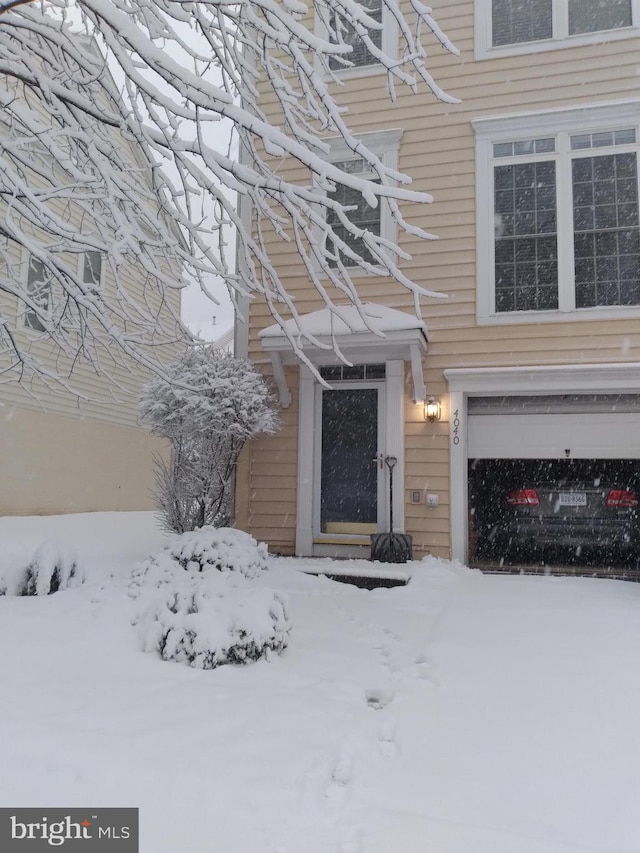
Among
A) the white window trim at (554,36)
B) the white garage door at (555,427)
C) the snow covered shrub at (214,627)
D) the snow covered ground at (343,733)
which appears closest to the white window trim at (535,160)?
the white window trim at (554,36)

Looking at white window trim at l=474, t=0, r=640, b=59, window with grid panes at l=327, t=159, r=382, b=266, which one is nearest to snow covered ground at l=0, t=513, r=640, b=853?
window with grid panes at l=327, t=159, r=382, b=266

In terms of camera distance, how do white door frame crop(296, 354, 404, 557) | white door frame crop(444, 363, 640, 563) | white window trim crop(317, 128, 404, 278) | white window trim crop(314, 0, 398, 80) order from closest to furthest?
white door frame crop(444, 363, 640, 563) < white door frame crop(296, 354, 404, 557) < white window trim crop(317, 128, 404, 278) < white window trim crop(314, 0, 398, 80)

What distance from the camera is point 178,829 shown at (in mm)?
1926

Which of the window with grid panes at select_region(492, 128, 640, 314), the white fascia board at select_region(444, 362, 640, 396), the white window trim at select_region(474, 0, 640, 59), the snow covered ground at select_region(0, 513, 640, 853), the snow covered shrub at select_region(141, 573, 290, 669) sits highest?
the white window trim at select_region(474, 0, 640, 59)

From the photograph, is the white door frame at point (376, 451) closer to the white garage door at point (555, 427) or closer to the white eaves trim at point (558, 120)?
the white garage door at point (555, 427)

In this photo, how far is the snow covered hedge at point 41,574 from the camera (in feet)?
16.1

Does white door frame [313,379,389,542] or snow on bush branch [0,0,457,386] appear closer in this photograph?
snow on bush branch [0,0,457,386]

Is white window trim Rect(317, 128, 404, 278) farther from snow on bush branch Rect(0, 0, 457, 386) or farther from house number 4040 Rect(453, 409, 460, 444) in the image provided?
snow on bush branch Rect(0, 0, 457, 386)

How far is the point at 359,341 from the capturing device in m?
7.15

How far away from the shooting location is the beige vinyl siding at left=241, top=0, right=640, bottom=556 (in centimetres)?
740

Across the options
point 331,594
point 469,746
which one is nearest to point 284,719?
point 469,746

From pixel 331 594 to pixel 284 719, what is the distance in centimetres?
286

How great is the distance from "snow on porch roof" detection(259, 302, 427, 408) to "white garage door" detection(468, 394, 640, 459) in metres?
0.99

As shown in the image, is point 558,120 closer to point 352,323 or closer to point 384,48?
point 384,48
